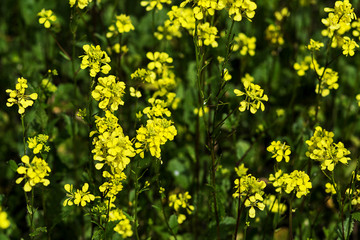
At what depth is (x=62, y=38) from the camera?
4.21m

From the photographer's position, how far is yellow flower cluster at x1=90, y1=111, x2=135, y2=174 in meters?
2.10

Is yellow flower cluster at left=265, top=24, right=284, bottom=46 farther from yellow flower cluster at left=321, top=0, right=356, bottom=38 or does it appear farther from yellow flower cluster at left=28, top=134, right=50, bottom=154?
yellow flower cluster at left=28, top=134, right=50, bottom=154

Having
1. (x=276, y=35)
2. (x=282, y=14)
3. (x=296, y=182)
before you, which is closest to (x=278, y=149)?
(x=296, y=182)

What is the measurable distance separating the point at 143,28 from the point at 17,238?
242cm

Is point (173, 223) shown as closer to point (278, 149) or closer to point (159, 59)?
point (278, 149)

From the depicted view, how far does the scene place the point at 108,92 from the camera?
2.26 m

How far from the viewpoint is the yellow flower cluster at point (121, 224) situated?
2.45 meters

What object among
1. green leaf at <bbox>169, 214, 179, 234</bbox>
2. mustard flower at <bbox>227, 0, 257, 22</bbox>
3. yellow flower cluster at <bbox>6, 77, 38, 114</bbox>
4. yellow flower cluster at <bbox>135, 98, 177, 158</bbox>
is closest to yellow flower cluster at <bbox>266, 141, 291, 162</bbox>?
yellow flower cluster at <bbox>135, 98, 177, 158</bbox>

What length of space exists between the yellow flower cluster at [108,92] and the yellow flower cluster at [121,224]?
1.93 ft

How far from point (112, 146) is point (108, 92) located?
12.4 inches

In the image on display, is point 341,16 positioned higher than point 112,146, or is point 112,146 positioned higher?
point 341,16

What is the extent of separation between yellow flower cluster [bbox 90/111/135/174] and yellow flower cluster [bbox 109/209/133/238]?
359 millimetres

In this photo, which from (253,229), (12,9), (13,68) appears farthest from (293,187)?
(12,9)

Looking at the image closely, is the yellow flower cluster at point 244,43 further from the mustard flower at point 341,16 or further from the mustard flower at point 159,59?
the mustard flower at point 341,16
